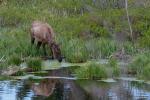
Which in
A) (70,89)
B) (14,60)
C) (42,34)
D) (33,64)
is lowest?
(70,89)

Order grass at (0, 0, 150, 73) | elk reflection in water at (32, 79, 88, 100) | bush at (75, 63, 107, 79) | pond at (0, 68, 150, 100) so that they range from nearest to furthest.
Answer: pond at (0, 68, 150, 100), elk reflection in water at (32, 79, 88, 100), bush at (75, 63, 107, 79), grass at (0, 0, 150, 73)

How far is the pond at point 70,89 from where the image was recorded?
49.8 ft

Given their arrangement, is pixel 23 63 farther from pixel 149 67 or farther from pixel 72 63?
pixel 149 67

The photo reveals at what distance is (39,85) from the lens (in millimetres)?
16953

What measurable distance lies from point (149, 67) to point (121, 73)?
1.83m

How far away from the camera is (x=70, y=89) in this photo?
16.3m

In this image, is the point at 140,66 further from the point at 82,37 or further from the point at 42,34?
the point at 82,37

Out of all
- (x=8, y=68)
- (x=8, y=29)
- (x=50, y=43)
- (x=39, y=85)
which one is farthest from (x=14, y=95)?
(x=8, y=29)

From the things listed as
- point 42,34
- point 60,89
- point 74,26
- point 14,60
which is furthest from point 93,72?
point 74,26

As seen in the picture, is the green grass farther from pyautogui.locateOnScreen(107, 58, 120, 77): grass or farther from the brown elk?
pyautogui.locateOnScreen(107, 58, 120, 77): grass

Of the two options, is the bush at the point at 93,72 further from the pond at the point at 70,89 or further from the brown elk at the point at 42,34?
the brown elk at the point at 42,34

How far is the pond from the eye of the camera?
1516cm

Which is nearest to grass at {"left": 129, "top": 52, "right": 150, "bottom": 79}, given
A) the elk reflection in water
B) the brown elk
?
the elk reflection in water

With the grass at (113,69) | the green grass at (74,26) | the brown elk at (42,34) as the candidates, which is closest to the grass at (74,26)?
the green grass at (74,26)
